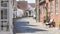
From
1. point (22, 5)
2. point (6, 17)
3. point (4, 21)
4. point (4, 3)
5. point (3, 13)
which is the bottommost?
point (4, 21)

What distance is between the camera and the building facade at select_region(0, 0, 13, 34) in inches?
443

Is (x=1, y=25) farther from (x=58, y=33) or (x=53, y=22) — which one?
(x=53, y=22)

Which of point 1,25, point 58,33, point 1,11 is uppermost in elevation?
point 1,11

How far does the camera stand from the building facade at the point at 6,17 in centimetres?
1124

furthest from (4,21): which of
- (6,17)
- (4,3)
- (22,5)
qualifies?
(22,5)

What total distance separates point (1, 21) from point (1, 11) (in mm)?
584

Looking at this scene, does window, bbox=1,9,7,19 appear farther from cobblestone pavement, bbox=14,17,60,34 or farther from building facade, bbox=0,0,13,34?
cobblestone pavement, bbox=14,17,60,34

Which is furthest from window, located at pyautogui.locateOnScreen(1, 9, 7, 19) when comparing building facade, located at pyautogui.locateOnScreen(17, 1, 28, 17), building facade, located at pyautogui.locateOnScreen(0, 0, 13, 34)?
building facade, located at pyautogui.locateOnScreen(17, 1, 28, 17)

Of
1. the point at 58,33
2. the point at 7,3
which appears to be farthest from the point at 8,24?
the point at 58,33

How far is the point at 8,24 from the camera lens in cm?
1130

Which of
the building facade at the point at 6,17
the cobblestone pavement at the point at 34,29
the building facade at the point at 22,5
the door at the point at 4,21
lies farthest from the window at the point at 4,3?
the building facade at the point at 22,5

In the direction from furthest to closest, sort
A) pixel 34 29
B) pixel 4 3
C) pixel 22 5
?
pixel 22 5
pixel 34 29
pixel 4 3

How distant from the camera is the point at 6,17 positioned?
11398mm

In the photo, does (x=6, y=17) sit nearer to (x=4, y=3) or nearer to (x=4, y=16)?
(x=4, y=16)
